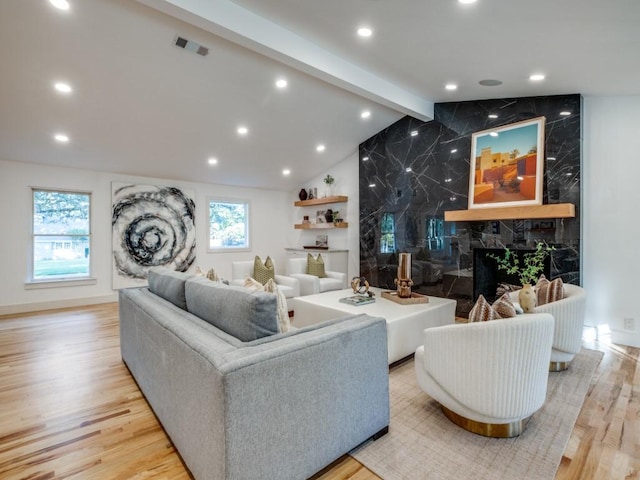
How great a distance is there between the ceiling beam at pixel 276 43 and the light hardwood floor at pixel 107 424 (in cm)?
293

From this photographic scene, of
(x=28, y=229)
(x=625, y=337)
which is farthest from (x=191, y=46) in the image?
(x=625, y=337)

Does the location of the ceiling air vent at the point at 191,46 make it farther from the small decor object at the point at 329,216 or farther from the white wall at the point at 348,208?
the small decor object at the point at 329,216

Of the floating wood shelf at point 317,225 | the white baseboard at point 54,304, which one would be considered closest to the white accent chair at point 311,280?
the floating wood shelf at point 317,225

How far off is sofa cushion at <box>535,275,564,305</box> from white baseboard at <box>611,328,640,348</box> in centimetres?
129

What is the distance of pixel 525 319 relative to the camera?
1.75 meters

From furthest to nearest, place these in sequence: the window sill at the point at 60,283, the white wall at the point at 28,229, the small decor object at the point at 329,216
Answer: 1. the small decor object at the point at 329,216
2. the window sill at the point at 60,283
3. the white wall at the point at 28,229

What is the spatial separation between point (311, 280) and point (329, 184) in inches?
102

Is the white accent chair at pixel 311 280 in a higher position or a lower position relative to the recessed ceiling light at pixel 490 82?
lower

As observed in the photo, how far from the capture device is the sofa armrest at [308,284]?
4.92m

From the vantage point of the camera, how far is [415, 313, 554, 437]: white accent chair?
176 cm

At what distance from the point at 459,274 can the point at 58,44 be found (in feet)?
16.9

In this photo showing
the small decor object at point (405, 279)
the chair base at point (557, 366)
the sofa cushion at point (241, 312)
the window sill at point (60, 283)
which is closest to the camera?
the sofa cushion at point (241, 312)

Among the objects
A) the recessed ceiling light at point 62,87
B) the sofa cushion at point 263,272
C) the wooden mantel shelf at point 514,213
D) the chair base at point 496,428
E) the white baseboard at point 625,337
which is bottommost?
the chair base at point 496,428

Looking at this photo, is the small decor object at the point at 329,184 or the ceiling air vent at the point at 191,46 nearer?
the ceiling air vent at the point at 191,46
